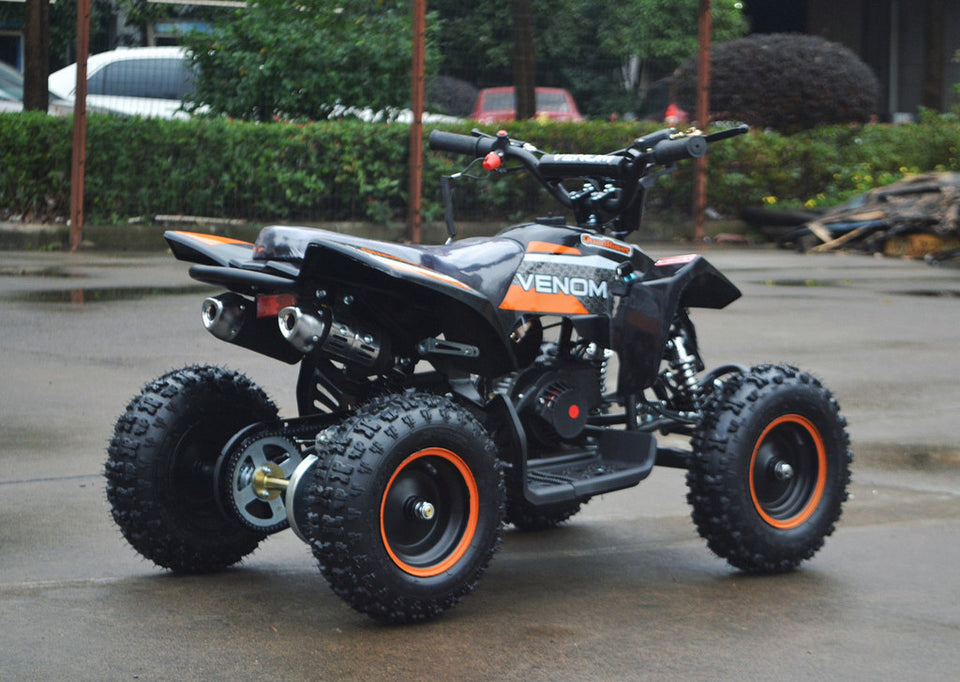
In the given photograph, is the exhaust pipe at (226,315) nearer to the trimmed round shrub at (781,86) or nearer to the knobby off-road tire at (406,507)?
the knobby off-road tire at (406,507)

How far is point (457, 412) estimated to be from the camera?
3881 millimetres

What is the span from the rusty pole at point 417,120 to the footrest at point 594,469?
32.6ft

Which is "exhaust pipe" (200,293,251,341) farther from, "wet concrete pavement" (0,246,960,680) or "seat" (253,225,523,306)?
"wet concrete pavement" (0,246,960,680)

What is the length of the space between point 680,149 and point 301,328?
4.42 feet

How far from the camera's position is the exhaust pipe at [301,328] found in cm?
377

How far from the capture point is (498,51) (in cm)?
1548

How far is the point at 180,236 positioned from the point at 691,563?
6.51ft

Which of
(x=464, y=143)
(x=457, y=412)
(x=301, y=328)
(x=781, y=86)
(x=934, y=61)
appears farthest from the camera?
(x=934, y=61)

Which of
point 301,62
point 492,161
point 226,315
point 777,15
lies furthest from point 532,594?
point 777,15

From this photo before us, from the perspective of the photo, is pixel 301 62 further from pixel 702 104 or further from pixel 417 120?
pixel 702 104

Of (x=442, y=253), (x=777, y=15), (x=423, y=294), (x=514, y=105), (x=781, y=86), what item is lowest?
(x=423, y=294)

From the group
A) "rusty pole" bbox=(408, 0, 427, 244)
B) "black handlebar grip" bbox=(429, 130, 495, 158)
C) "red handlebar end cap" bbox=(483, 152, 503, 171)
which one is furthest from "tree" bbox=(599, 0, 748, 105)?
"red handlebar end cap" bbox=(483, 152, 503, 171)

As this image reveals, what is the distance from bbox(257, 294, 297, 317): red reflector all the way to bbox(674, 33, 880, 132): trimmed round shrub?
603 inches

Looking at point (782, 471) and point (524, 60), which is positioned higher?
point (524, 60)
